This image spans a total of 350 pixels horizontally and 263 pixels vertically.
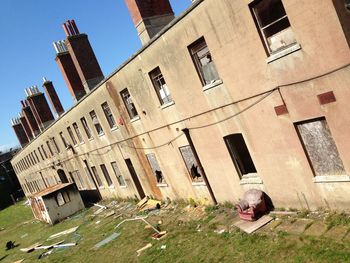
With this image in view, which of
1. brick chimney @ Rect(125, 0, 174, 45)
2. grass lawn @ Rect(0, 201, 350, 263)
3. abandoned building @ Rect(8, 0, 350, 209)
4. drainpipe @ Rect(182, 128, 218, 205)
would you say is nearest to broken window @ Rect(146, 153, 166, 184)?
abandoned building @ Rect(8, 0, 350, 209)

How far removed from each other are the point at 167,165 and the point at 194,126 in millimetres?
3939

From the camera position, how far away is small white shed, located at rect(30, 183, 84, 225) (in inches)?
1088

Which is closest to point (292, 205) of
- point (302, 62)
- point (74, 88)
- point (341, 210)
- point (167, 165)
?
point (341, 210)

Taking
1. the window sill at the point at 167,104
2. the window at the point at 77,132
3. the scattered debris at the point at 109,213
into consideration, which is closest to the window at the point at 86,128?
the window at the point at 77,132

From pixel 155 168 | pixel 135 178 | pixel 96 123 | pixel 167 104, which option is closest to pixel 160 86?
pixel 167 104

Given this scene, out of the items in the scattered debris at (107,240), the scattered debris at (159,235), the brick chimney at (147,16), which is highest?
the brick chimney at (147,16)

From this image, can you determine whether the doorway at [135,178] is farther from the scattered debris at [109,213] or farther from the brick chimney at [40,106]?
the brick chimney at [40,106]

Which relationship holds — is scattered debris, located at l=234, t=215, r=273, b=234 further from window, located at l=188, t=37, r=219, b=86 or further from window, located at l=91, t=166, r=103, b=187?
window, located at l=91, t=166, r=103, b=187

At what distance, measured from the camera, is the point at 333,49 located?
884 centimetres

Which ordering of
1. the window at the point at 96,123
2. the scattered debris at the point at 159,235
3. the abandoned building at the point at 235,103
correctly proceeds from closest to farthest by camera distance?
the abandoned building at the point at 235,103
the scattered debris at the point at 159,235
the window at the point at 96,123

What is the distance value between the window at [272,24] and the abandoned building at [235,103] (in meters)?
0.03

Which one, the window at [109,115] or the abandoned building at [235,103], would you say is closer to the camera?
the abandoned building at [235,103]

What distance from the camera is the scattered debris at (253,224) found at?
1164cm

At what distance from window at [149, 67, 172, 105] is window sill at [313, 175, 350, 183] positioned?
756cm
